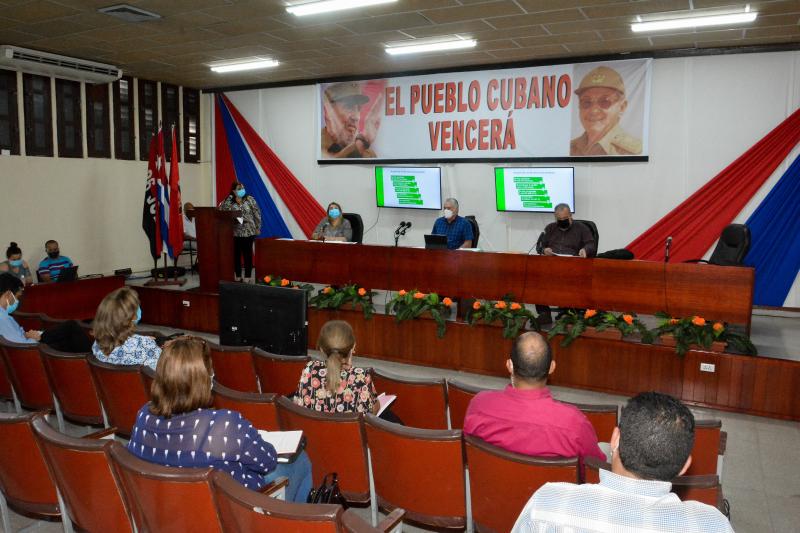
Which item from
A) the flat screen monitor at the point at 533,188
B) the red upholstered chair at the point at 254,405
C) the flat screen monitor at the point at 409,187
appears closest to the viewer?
the red upholstered chair at the point at 254,405

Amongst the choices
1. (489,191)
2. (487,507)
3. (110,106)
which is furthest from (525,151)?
(487,507)

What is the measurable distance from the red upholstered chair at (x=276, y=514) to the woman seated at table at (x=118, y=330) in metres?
1.78

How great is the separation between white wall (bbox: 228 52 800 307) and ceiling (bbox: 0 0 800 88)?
1.28ft

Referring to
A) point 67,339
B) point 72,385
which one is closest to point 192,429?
point 72,385

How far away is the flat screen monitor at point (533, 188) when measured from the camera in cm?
834

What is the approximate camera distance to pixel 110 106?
9633mm

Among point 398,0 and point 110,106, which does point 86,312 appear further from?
point 398,0

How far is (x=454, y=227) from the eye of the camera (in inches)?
287

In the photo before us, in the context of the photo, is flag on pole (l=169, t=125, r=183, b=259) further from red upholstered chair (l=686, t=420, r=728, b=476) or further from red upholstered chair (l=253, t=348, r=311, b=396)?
→ red upholstered chair (l=686, t=420, r=728, b=476)

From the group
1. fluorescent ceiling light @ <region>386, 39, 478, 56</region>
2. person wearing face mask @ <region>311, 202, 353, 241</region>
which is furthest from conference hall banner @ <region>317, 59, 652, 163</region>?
person wearing face mask @ <region>311, 202, 353, 241</region>

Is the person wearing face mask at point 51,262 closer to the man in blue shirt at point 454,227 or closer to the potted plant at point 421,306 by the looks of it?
the potted plant at point 421,306

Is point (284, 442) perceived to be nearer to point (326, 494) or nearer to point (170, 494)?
point (326, 494)

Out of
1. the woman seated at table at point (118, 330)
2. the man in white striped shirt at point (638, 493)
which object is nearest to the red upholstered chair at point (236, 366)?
the woman seated at table at point (118, 330)

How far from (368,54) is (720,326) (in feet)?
17.9
